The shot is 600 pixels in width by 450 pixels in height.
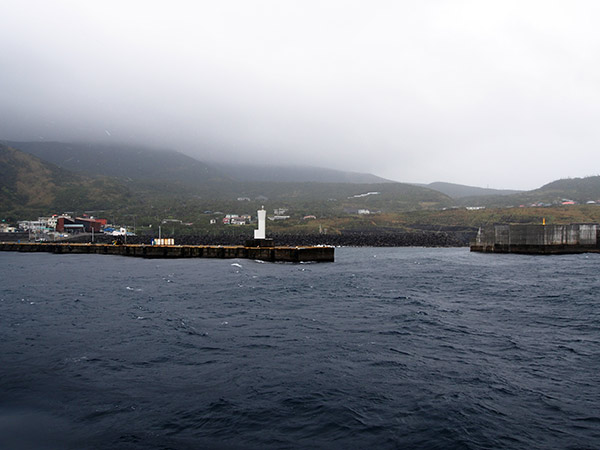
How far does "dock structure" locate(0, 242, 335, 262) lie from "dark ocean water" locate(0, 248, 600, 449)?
3044 centimetres

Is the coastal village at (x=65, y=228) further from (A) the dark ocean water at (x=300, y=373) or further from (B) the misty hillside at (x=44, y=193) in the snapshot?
(A) the dark ocean water at (x=300, y=373)

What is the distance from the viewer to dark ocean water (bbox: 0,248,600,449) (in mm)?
9234

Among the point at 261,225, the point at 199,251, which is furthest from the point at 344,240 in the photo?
the point at 261,225

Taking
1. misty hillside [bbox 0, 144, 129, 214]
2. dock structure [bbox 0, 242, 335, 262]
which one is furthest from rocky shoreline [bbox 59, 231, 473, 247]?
misty hillside [bbox 0, 144, 129, 214]

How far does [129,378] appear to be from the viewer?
1230cm

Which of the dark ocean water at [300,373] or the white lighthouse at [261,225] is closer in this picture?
the dark ocean water at [300,373]

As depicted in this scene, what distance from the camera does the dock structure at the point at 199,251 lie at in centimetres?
5669

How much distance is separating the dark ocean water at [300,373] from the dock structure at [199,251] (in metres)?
30.4

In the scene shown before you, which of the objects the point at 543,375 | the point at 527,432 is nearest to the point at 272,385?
the point at 527,432

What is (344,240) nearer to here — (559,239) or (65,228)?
(559,239)

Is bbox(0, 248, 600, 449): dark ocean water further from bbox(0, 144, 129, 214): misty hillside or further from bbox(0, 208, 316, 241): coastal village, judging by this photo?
bbox(0, 144, 129, 214): misty hillside

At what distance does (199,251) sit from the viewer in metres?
66.4

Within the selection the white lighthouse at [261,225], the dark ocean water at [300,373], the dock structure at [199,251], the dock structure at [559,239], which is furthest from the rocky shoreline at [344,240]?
the dark ocean water at [300,373]

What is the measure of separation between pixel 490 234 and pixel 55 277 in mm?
69668
